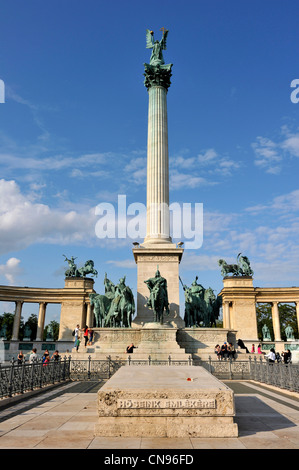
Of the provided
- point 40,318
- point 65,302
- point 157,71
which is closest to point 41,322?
point 40,318

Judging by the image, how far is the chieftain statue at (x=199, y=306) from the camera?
33.1 metres

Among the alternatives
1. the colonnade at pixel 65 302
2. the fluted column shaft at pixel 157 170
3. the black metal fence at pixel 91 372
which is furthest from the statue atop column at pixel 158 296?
the colonnade at pixel 65 302

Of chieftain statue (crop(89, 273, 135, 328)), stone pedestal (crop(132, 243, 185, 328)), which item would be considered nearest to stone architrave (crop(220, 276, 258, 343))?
stone pedestal (crop(132, 243, 185, 328))

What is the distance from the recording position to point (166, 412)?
7.39 metres

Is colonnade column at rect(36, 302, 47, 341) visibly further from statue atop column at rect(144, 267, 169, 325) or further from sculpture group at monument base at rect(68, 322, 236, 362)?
statue atop column at rect(144, 267, 169, 325)

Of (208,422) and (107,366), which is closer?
(208,422)

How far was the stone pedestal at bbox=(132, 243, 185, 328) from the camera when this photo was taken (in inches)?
1261

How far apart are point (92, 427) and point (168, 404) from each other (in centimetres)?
202

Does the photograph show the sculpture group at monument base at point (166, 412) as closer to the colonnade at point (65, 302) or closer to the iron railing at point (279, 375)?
the iron railing at point (279, 375)

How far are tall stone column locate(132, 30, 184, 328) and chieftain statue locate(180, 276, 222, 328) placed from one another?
60.1 inches

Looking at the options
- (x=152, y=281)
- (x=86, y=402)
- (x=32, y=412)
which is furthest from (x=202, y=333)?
(x=32, y=412)

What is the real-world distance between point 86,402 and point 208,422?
19.6 feet

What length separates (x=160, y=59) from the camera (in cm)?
4159
